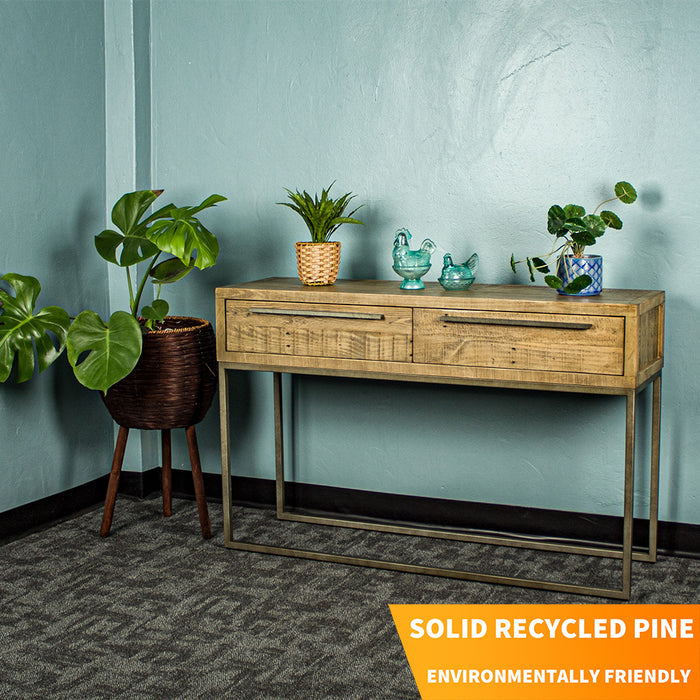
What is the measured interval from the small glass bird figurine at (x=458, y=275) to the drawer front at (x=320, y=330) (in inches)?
7.3

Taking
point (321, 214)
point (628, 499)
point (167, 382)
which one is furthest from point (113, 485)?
point (628, 499)

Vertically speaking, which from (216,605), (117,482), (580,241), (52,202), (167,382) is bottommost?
(216,605)

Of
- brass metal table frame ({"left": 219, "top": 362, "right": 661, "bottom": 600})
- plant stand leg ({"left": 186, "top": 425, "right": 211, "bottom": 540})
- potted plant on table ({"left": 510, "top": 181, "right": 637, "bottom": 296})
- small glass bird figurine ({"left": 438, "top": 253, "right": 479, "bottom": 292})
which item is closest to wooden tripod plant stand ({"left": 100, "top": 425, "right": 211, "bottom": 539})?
plant stand leg ({"left": 186, "top": 425, "right": 211, "bottom": 540})

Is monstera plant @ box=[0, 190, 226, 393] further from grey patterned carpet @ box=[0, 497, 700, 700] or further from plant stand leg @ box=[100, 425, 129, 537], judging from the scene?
grey patterned carpet @ box=[0, 497, 700, 700]

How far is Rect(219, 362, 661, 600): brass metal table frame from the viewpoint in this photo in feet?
8.66

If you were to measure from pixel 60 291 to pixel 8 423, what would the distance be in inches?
21.1

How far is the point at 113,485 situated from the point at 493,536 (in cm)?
137

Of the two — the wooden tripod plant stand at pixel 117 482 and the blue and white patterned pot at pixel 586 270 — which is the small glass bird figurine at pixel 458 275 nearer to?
the blue and white patterned pot at pixel 586 270

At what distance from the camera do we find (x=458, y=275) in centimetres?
286

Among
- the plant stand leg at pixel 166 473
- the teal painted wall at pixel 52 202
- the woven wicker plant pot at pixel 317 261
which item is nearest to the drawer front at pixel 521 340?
the woven wicker plant pot at pixel 317 261

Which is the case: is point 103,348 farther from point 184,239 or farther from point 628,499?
point 628,499

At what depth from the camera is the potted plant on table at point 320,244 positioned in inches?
118

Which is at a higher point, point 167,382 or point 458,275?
point 458,275

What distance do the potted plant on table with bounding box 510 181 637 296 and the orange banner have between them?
3.17 feet
